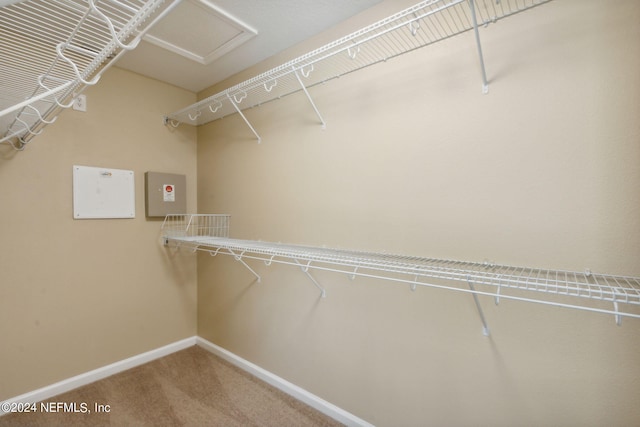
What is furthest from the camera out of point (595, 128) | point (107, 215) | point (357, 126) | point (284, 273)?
point (107, 215)

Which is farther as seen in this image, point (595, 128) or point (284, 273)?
point (284, 273)

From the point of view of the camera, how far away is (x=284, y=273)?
193 cm

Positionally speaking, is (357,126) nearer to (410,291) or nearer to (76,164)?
(410,291)

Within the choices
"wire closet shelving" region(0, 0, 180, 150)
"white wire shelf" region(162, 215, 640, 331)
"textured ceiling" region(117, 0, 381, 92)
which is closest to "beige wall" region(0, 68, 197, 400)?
"textured ceiling" region(117, 0, 381, 92)

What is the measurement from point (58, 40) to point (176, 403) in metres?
1.93

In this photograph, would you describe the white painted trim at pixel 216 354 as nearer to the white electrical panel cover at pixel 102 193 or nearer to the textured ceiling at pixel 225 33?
the white electrical panel cover at pixel 102 193

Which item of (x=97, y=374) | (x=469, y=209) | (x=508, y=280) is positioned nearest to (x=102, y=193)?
(x=97, y=374)

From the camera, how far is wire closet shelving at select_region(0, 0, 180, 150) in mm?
838

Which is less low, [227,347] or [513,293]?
[513,293]

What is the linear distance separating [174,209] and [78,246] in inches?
25.8

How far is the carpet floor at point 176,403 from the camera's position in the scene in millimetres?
1656

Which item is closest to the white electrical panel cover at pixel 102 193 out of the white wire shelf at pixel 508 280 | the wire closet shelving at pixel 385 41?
the wire closet shelving at pixel 385 41

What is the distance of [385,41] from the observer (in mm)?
1361

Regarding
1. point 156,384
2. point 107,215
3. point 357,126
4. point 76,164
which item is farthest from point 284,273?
point 76,164
